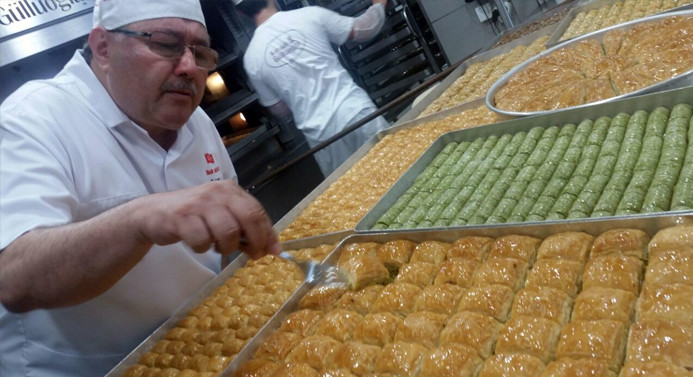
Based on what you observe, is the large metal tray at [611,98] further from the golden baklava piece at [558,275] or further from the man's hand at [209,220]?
the man's hand at [209,220]

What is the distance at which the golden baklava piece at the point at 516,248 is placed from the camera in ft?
5.52

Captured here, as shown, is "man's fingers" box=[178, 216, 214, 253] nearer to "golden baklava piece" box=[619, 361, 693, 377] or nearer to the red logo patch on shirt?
"golden baklava piece" box=[619, 361, 693, 377]

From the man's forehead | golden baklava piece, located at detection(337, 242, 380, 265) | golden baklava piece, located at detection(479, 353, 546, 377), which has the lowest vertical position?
golden baklava piece, located at detection(479, 353, 546, 377)

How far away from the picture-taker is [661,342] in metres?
1.16

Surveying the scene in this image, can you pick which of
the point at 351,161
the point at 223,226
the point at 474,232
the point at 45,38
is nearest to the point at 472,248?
the point at 474,232

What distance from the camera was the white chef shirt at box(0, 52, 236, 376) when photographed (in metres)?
1.91

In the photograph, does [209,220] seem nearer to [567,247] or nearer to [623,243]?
[567,247]

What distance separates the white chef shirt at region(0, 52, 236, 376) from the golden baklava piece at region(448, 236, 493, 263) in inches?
54.0

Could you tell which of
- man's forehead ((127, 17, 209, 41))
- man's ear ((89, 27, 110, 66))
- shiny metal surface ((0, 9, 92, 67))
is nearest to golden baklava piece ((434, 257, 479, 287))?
man's forehead ((127, 17, 209, 41))

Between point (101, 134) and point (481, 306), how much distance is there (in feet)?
5.91

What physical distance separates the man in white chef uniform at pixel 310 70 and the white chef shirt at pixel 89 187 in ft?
7.38

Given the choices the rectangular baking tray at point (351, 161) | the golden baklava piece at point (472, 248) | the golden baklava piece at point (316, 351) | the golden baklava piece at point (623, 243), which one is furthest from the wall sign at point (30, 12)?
the golden baklava piece at point (623, 243)

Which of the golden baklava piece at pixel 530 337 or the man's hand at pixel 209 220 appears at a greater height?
the man's hand at pixel 209 220

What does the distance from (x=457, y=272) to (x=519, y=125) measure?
1289 mm
